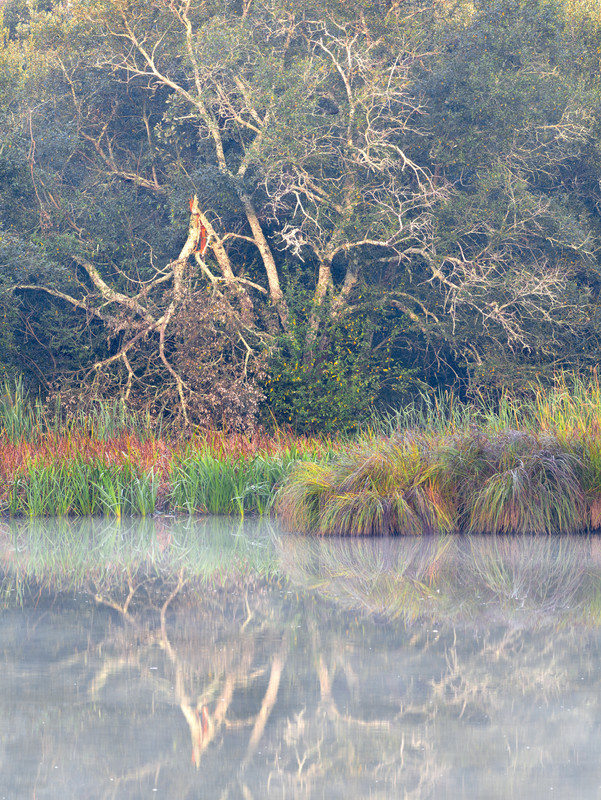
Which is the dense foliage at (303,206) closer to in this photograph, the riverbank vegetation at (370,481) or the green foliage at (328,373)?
the green foliage at (328,373)

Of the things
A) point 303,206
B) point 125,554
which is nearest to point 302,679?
Answer: point 125,554

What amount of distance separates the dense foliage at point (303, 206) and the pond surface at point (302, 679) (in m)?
8.70

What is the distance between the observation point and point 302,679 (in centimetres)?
395

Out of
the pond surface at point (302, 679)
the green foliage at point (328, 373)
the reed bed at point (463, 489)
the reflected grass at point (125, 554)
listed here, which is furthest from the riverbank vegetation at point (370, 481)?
the green foliage at point (328, 373)

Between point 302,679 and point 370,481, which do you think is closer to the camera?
point 302,679

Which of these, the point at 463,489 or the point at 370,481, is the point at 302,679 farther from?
the point at 463,489

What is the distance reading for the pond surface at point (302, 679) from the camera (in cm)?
296

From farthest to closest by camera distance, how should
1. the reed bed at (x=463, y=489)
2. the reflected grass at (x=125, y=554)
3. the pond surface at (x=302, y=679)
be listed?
the reed bed at (x=463, y=489) < the reflected grass at (x=125, y=554) < the pond surface at (x=302, y=679)

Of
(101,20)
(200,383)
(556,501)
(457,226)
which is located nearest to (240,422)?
(200,383)

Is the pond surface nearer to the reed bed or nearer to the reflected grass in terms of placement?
the reflected grass

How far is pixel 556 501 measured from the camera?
28.9 feet

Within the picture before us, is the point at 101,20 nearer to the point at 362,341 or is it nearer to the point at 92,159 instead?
the point at 92,159

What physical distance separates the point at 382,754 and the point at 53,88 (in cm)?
1741

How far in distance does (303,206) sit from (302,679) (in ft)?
44.9
